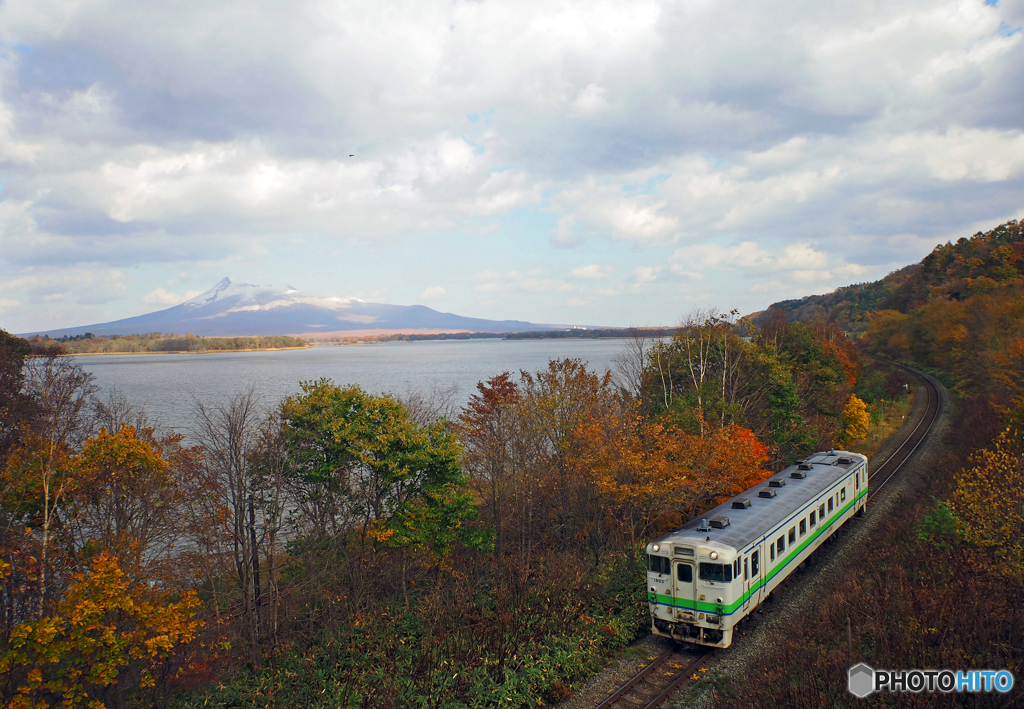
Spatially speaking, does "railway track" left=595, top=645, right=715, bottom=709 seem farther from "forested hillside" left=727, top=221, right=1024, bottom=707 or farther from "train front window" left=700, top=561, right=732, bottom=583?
"train front window" left=700, top=561, right=732, bottom=583

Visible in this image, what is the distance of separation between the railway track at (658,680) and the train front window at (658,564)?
226 centimetres

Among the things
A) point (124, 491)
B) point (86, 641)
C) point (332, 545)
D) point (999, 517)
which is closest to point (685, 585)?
point (999, 517)

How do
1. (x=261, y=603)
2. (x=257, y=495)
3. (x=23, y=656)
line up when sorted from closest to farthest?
(x=23, y=656) < (x=261, y=603) < (x=257, y=495)

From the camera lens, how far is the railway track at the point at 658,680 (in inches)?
520


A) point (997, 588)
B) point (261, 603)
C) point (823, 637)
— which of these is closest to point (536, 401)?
point (261, 603)

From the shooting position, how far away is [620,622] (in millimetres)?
17266

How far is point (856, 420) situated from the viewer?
139 ft

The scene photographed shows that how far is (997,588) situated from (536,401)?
20.1 m

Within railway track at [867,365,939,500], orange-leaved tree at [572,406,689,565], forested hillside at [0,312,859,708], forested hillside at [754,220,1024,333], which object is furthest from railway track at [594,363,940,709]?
forested hillside at [754,220,1024,333]

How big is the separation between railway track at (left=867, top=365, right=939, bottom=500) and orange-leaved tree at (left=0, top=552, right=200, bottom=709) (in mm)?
31643

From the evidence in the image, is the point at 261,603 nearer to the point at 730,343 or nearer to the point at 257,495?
the point at 257,495

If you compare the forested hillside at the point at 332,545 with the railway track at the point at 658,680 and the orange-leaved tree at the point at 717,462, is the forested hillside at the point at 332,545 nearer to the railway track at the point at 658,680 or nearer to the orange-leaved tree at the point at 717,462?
the orange-leaved tree at the point at 717,462

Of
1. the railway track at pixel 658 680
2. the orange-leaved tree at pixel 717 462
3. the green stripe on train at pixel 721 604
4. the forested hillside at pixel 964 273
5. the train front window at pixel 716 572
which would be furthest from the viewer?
the forested hillside at pixel 964 273

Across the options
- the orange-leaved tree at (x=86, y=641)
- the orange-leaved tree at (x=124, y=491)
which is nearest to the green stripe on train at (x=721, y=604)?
the orange-leaved tree at (x=86, y=641)
